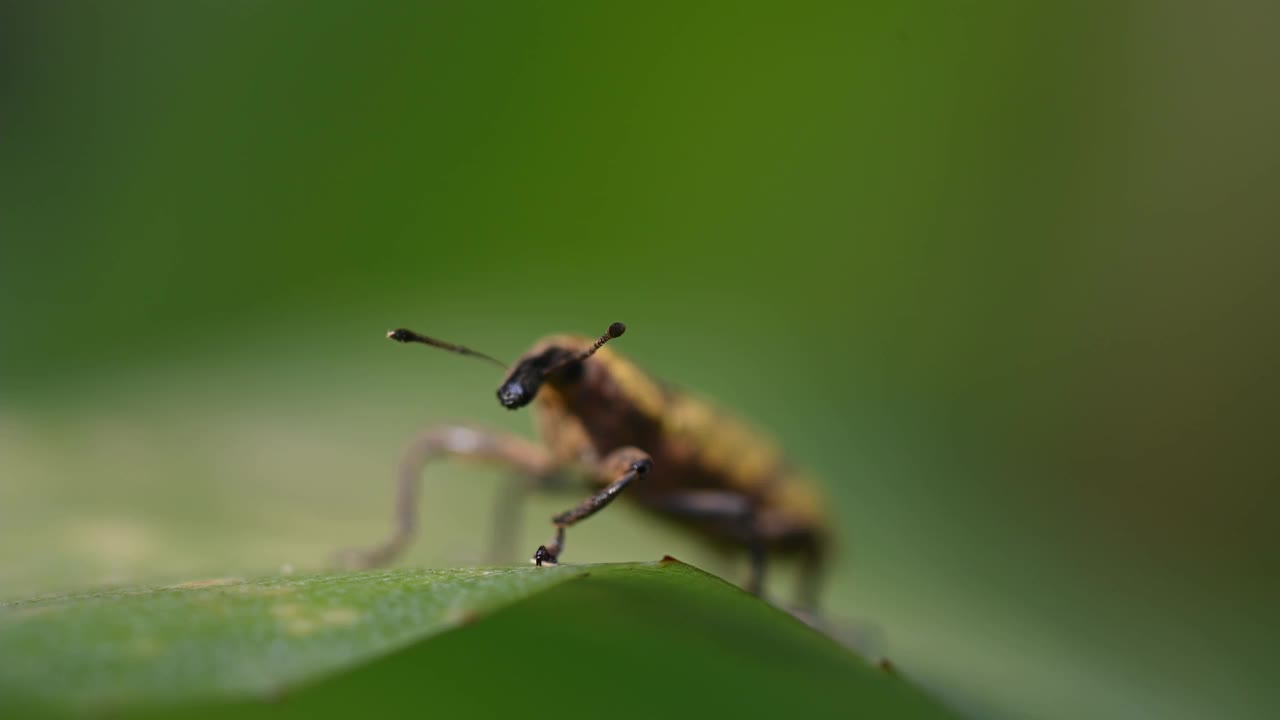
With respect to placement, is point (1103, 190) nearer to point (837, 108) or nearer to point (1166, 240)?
point (1166, 240)

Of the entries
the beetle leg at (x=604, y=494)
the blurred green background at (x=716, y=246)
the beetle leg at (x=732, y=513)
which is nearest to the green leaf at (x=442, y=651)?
the beetle leg at (x=604, y=494)

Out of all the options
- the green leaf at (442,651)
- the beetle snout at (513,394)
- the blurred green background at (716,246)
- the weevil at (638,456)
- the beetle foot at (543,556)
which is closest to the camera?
the green leaf at (442,651)

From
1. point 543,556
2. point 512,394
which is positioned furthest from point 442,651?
point 512,394


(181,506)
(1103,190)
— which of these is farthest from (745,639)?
(1103,190)

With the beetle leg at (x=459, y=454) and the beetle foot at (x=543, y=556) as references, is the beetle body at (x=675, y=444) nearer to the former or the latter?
the beetle leg at (x=459, y=454)

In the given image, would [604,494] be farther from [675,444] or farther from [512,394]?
[675,444]
